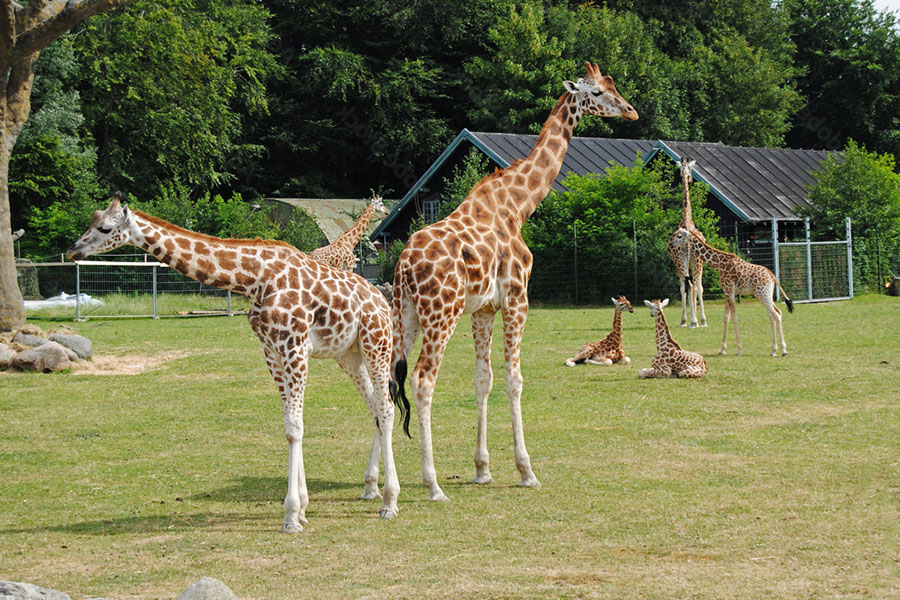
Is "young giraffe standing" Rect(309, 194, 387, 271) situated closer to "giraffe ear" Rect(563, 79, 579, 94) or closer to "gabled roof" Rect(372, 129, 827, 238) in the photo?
"giraffe ear" Rect(563, 79, 579, 94)

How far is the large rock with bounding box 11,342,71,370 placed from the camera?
17.3 meters

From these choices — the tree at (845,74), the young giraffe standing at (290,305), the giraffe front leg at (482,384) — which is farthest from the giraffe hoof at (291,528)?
the tree at (845,74)

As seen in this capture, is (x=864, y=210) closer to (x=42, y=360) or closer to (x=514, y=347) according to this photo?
(x=42, y=360)

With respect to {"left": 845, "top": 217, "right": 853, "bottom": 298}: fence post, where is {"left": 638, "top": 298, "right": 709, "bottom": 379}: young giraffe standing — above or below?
below

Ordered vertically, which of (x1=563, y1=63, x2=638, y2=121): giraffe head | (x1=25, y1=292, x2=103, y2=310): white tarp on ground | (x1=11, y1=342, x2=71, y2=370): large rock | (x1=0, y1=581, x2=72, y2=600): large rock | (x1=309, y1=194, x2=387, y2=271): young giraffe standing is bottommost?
(x1=0, y1=581, x2=72, y2=600): large rock

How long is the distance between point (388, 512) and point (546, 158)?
4.06 meters

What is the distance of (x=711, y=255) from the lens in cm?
2167

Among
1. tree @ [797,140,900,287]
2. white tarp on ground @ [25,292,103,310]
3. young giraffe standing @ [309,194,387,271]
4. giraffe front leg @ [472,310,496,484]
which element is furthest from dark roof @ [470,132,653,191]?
giraffe front leg @ [472,310,496,484]

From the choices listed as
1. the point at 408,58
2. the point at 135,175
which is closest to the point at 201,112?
the point at 135,175

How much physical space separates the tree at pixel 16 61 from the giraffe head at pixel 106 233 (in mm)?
10349

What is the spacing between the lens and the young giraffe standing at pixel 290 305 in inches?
314

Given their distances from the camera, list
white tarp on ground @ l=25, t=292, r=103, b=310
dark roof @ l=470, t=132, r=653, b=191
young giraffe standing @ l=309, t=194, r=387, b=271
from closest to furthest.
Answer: young giraffe standing @ l=309, t=194, r=387, b=271
white tarp on ground @ l=25, t=292, r=103, b=310
dark roof @ l=470, t=132, r=653, b=191

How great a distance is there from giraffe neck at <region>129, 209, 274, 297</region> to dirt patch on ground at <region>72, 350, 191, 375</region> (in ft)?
32.3

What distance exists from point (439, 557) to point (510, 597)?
1.00 m
